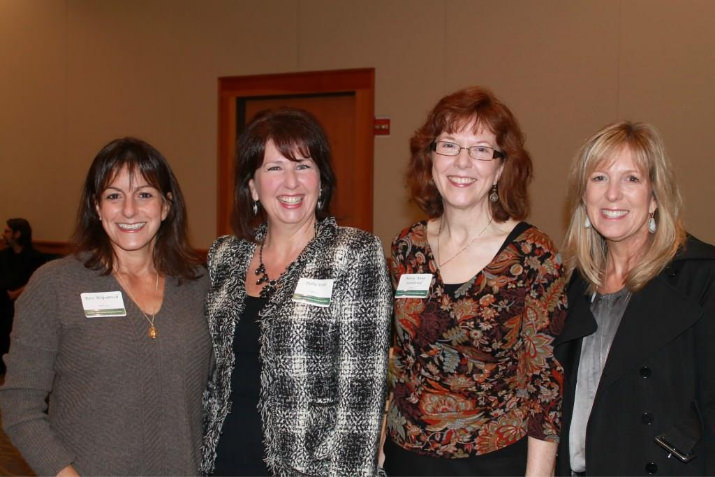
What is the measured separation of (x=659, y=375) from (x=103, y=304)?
163 cm

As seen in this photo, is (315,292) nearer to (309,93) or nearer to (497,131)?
(497,131)

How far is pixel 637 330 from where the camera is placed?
6.35 feet

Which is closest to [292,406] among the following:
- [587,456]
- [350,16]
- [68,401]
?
[68,401]

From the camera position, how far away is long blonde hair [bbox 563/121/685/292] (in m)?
1.97

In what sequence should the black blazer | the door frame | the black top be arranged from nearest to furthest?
the black blazer → the black top → the door frame

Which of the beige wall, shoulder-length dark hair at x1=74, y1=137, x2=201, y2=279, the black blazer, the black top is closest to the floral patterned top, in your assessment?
the black blazer

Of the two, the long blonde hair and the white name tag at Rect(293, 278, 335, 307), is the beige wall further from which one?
the white name tag at Rect(293, 278, 335, 307)

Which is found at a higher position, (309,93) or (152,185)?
(309,93)

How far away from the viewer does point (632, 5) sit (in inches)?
207

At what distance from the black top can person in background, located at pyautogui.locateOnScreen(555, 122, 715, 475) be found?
910 millimetres

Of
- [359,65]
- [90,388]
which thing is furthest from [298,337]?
[359,65]

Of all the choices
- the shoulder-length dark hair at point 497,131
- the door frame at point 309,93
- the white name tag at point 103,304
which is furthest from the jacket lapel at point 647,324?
the door frame at point 309,93

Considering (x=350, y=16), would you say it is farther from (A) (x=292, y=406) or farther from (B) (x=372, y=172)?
(A) (x=292, y=406)

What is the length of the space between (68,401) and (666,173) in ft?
6.24
